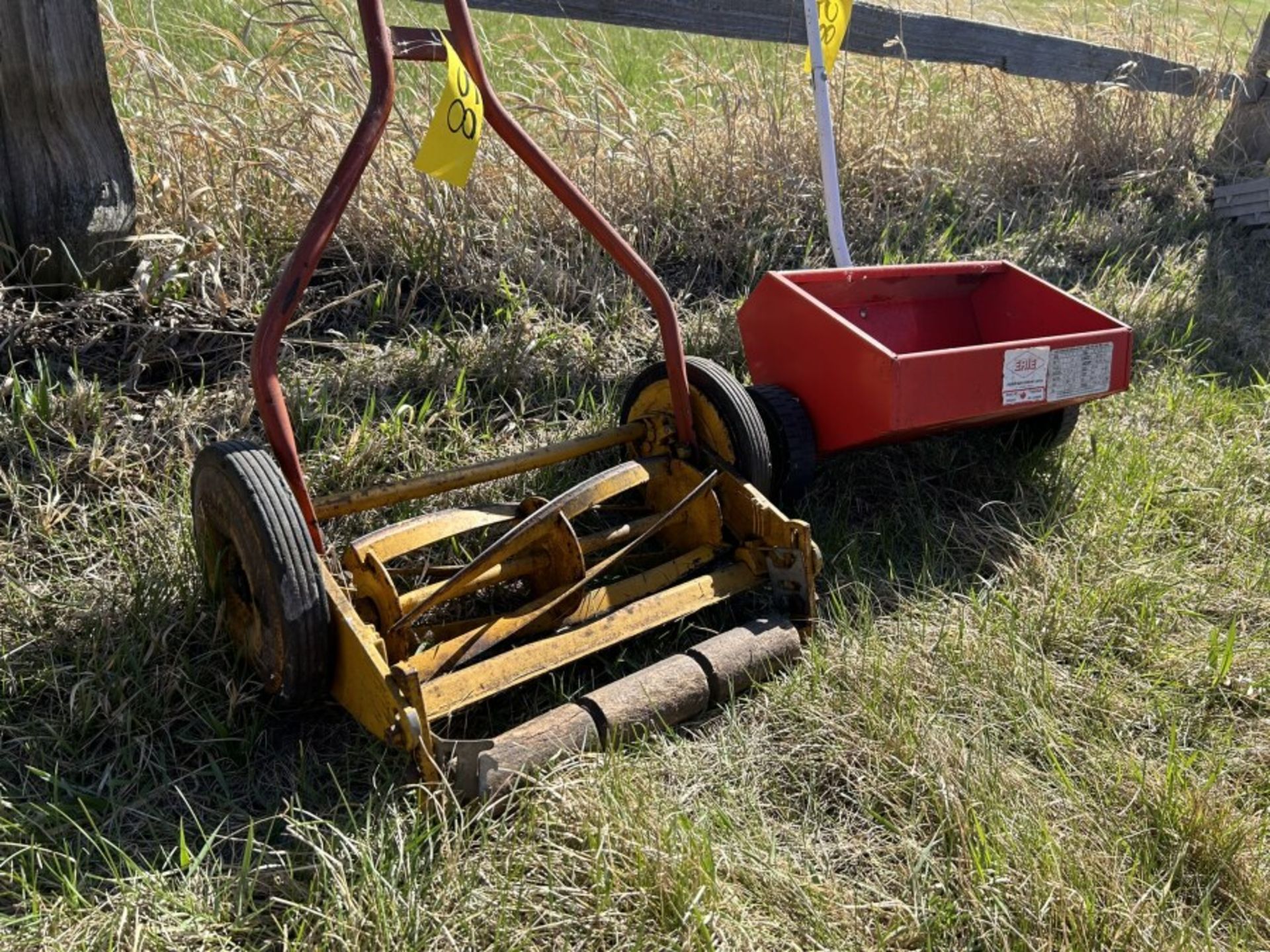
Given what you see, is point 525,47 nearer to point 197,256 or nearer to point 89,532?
point 197,256

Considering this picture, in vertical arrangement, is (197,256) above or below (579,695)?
above

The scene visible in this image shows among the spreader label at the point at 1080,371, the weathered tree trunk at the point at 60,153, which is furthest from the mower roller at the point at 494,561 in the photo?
the weathered tree trunk at the point at 60,153

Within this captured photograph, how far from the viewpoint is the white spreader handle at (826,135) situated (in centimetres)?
359

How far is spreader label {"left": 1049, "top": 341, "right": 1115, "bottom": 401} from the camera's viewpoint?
2951 mm

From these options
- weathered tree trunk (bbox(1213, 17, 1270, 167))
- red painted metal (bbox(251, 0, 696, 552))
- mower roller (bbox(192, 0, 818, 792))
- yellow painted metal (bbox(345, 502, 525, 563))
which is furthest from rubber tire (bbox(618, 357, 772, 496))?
weathered tree trunk (bbox(1213, 17, 1270, 167))

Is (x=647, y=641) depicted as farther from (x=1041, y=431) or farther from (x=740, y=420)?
(x=1041, y=431)

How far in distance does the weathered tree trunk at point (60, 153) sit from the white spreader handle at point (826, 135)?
199cm

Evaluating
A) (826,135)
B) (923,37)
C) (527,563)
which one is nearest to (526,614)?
(527,563)

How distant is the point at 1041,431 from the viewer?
3.34 metres

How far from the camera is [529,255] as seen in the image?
3721 mm

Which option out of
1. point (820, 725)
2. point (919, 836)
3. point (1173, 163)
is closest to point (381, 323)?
point (820, 725)

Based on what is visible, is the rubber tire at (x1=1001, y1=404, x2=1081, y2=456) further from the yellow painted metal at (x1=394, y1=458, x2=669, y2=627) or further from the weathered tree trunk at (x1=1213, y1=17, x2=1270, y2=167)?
the weathered tree trunk at (x1=1213, y1=17, x2=1270, y2=167)

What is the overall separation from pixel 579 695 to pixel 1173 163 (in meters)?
4.65

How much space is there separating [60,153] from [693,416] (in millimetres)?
1695
